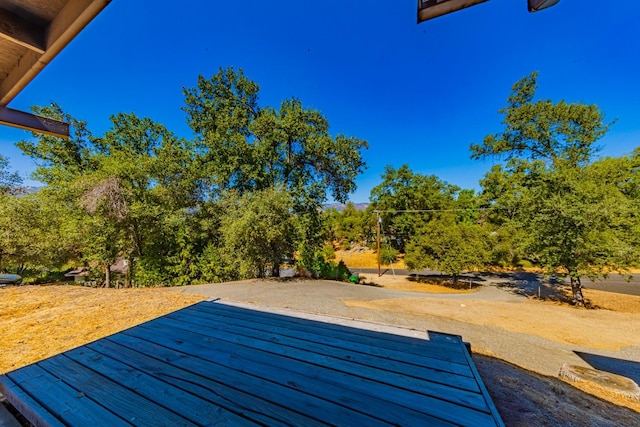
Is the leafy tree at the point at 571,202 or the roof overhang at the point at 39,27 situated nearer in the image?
the roof overhang at the point at 39,27

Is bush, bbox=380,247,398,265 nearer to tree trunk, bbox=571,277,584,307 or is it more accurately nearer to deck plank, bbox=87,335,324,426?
tree trunk, bbox=571,277,584,307

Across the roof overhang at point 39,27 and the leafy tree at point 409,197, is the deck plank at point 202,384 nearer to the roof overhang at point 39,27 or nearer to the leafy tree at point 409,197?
the roof overhang at point 39,27

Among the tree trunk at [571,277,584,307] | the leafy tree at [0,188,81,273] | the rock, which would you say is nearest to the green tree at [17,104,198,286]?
the leafy tree at [0,188,81,273]

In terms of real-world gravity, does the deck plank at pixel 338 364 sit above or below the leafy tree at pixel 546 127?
below

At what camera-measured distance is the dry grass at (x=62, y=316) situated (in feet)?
10.2

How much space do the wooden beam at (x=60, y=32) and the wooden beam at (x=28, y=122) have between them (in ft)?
0.90

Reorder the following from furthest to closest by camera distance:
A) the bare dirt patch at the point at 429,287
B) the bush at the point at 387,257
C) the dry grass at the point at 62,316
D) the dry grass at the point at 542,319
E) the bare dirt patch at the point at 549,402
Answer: the bush at the point at 387,257, the bare dirt patch at the point at 429,287, the dry grass at the point at 542,319, the dry grass at the point at 62,316, the bare dirt patch at the point at 549,402

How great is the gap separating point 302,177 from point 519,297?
11.2 meters

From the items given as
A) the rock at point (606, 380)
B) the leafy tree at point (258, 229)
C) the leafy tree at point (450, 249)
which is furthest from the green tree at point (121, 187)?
the leafy tree at point (450, 249)

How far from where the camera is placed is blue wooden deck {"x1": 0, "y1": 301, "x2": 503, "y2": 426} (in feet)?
3.90

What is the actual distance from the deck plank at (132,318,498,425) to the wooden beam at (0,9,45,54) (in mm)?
2114

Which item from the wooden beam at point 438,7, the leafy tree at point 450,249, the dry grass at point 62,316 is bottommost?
the dry grass at point 62,316

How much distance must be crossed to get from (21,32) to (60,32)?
25 centimetres

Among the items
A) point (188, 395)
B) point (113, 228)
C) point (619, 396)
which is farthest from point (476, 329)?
point (113, 228)
